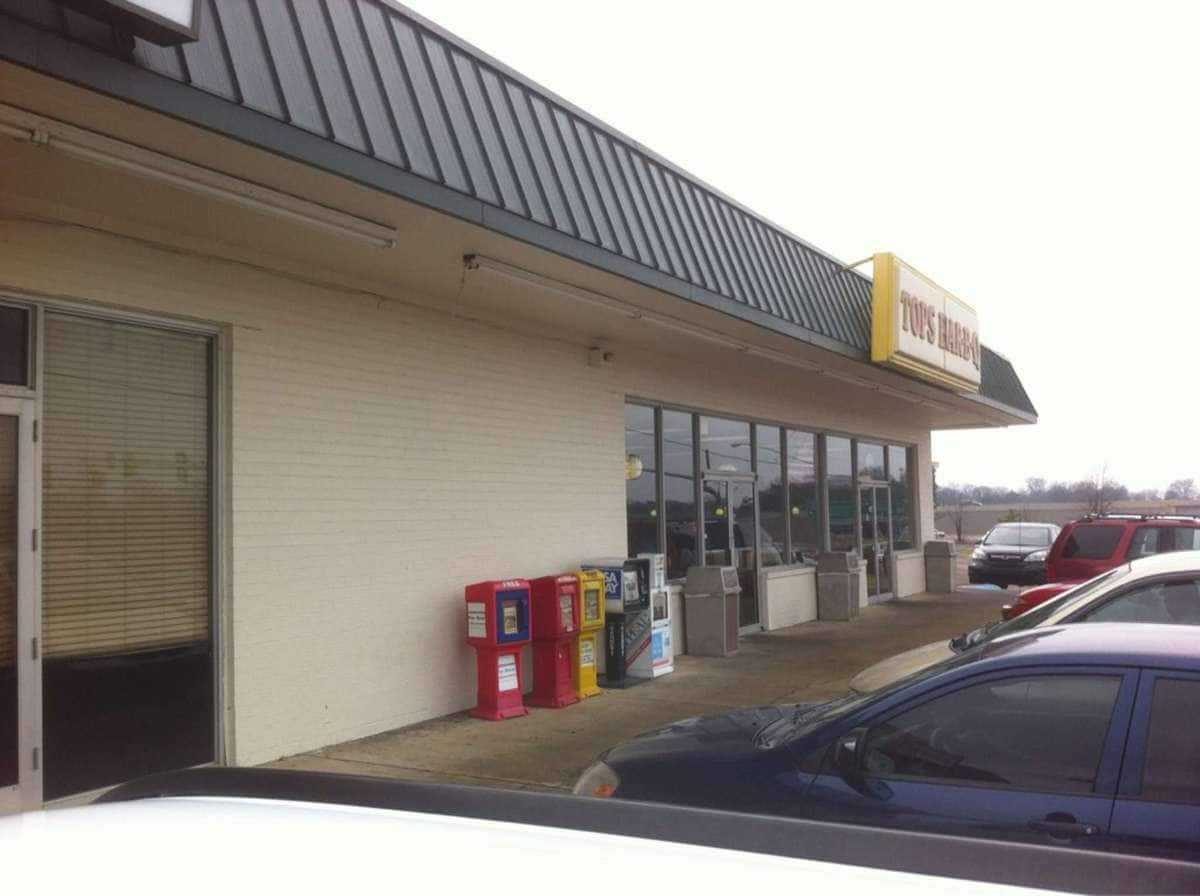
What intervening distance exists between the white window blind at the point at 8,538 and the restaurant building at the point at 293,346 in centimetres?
2

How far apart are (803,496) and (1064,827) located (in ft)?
42.5

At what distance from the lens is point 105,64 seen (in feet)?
14.8

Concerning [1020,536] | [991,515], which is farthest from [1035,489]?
[1020,536]

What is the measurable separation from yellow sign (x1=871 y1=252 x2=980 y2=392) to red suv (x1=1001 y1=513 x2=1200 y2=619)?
2.83 m

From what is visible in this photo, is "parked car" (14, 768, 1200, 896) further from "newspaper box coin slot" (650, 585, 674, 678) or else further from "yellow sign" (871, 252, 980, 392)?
"yellow sign" (871, 252, 980, 392)

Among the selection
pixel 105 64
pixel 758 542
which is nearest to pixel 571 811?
pixel 105 64

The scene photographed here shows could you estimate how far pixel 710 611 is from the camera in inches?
475

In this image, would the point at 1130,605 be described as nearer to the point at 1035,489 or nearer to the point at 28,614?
the point at 28,614

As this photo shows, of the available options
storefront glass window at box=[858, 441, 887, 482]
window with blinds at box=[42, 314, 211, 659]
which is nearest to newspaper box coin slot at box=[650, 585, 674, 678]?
window with blinds at box=[42, 314, 211, 659]

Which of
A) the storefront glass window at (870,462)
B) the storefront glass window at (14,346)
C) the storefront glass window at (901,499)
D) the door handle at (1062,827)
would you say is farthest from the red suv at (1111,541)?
the storefront glass window at (14,346)

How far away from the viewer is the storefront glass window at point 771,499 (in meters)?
14.7

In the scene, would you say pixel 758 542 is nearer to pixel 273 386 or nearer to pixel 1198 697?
pixel 273 386

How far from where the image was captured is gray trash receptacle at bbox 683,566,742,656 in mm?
12000

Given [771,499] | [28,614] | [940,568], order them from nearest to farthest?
[28,614] → [771,499] → [940,568]
